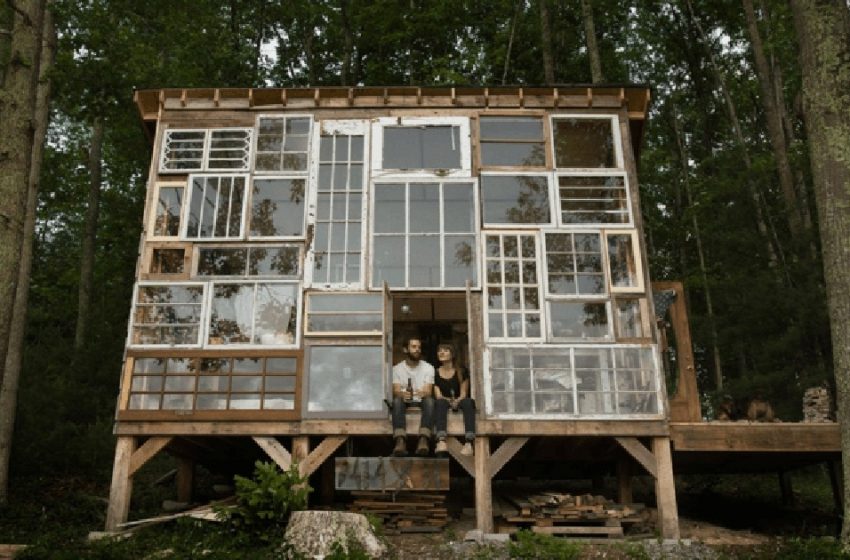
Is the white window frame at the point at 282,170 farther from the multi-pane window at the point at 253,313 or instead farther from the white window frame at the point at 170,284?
the white window frame at the point at 170,284

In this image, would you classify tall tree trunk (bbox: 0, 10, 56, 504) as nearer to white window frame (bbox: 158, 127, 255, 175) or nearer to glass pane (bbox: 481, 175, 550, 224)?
white window frame (bbox: 158, 127, 255, 175)

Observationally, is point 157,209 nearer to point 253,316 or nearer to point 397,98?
point 253,316

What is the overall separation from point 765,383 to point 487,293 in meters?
7.70

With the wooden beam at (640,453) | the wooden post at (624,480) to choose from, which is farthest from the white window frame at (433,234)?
the wooden post at (624,480)

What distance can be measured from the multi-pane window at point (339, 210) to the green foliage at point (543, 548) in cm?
417

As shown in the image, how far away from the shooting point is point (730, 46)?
24.1 m

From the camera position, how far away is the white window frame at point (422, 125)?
1200 centimetres

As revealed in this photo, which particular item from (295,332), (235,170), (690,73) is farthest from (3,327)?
(690,73)

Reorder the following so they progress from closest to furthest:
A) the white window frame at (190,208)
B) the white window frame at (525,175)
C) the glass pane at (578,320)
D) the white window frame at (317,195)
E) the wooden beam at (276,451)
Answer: the wooden beam at (276,451) → the glass pane at (578,320) → the white window frame at (317,195) → the white window frame at (190,208) → the white window frame at (525,175)

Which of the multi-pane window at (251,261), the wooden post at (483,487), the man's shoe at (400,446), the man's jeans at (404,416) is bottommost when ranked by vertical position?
the wooden post at (483,487)

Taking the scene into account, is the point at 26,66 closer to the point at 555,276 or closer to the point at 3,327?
the point at 3,327

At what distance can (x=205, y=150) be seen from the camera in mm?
12172

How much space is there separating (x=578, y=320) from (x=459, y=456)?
8.22 ft

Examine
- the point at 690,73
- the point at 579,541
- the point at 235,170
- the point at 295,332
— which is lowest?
the point at 579,541
